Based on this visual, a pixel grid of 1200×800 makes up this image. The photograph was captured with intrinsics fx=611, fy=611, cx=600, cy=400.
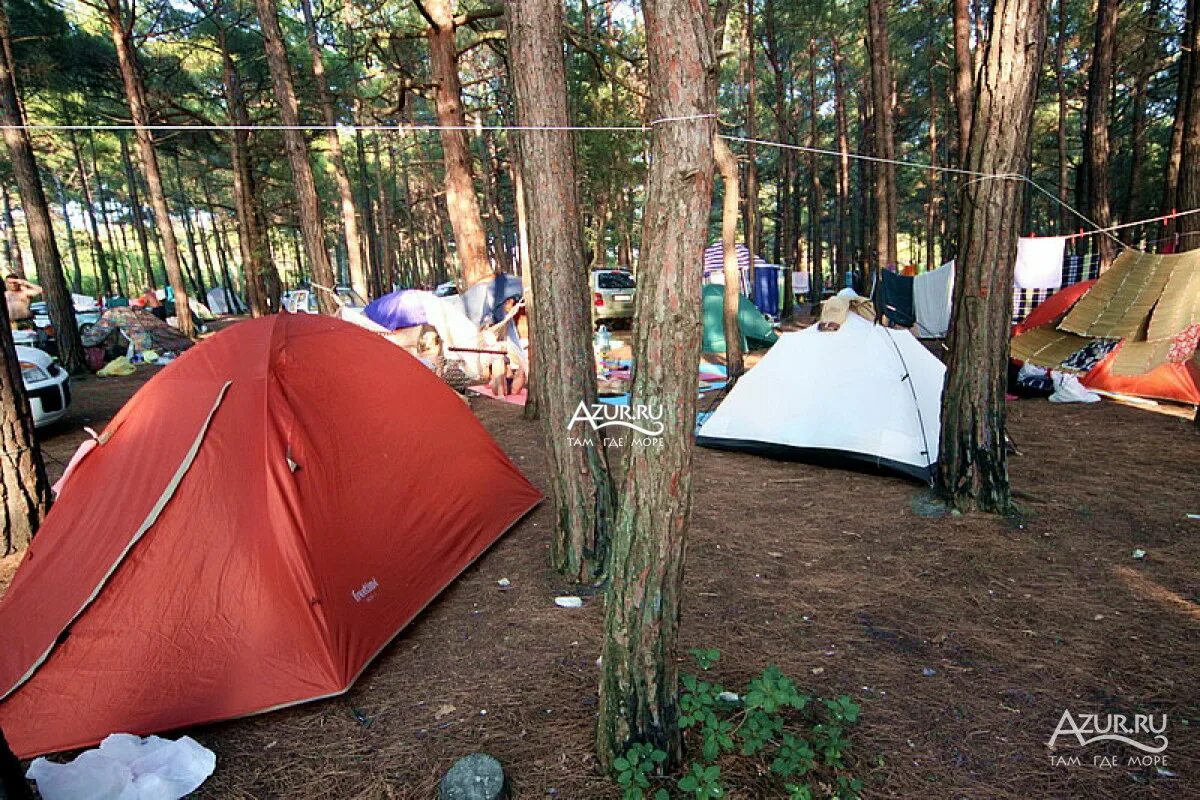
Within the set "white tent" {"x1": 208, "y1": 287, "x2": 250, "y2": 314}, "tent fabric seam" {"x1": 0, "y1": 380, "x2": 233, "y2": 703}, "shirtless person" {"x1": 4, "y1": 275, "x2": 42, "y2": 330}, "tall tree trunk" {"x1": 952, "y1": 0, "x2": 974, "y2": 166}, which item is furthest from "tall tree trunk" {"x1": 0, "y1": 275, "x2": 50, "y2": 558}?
"white tent" {"x1": 208, "y1": 287, "x2": 250, "y2": 314}

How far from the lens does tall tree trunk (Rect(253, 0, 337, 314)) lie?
348 inches

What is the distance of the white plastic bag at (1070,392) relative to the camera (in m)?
7.16

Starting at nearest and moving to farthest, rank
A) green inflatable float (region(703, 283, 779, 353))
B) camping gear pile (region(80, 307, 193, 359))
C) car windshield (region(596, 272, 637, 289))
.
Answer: camping gear pile (region(80, 307, 193, 359))
green inflatable float (region(703, 283, 779, 353))
car windshield (region(596, 272, 637, 289))

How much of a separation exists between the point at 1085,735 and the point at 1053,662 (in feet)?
1.53

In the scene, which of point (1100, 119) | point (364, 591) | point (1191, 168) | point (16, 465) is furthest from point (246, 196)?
point (1100, 119)

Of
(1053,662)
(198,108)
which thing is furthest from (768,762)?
(198,108)

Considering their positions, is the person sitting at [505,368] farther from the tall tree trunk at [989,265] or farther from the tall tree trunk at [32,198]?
the tall tree trunk at [32,198]

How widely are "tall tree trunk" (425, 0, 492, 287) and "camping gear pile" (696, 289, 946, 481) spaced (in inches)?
188

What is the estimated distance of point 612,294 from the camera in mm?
15992

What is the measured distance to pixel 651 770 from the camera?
6.72 ft

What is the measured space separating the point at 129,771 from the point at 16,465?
2.87 metres

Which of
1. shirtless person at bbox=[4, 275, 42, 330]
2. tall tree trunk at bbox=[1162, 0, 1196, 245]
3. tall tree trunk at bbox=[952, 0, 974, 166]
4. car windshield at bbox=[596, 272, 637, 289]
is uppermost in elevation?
tall tree trunk at bbox=[952, 0, 974, 166]

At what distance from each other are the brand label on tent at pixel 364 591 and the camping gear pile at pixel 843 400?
3827mm

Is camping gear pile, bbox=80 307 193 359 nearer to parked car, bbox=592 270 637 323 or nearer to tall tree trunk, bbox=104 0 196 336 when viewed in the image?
tall tree trunk, bbox=104 0 196 336
